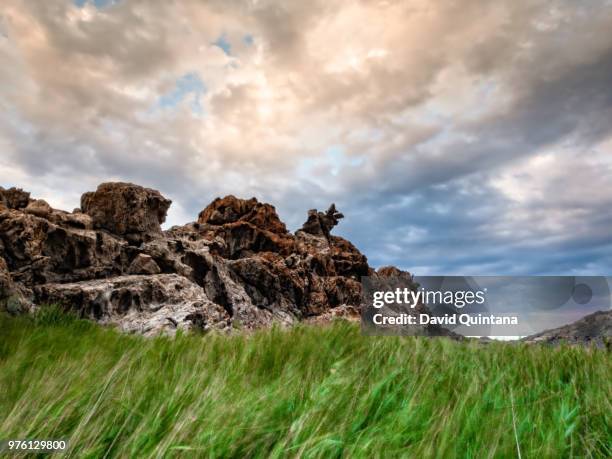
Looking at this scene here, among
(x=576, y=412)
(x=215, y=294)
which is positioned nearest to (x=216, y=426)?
(x=576, y=412)

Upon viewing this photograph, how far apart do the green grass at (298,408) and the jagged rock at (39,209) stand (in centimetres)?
1679

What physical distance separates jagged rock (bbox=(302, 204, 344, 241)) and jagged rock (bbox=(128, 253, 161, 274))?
32.2 meters

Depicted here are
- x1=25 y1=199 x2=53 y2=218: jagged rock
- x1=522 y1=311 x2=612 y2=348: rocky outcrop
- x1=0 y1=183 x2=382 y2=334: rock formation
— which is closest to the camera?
x1=522 y1=311 x2=612 y2=348: rocky outcrop

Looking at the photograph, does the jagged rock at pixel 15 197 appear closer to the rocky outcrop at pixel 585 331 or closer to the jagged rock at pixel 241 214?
the rocky outcrop at pixel 585 331

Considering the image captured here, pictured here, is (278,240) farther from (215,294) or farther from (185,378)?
(185,378)

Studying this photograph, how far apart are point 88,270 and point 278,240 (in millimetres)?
26528

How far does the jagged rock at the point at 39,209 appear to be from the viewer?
19203mm

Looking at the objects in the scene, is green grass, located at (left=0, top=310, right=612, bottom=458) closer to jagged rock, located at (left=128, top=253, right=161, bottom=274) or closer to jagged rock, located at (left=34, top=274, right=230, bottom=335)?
jagged rock, located at (left=34, top=274, right=230, bottom=335)

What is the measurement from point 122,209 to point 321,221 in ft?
107

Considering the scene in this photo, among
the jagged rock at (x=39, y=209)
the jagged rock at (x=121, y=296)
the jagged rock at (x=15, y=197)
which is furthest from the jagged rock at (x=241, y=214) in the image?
the jagged rock at (x=121, y=296)

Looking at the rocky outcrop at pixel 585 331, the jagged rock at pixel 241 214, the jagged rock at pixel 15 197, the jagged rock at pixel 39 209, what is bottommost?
the rocky outcrop at pixel 585 331

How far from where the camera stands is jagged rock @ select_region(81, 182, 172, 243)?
22.2 m

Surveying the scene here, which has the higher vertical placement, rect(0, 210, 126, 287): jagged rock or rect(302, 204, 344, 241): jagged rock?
rect(302, 204, 344, 241): jagged rock

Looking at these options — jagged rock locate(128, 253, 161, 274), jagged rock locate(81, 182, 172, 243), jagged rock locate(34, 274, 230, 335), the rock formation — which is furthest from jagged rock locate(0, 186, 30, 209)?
jagged rock locate(128, 253, 161, 274)
